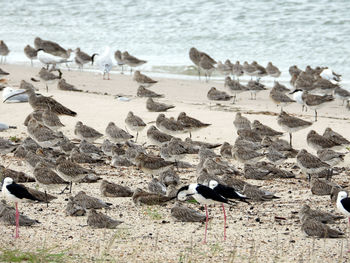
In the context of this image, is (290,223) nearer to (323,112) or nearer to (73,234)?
(73,234)

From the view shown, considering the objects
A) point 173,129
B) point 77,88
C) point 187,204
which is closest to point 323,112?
point 173,129

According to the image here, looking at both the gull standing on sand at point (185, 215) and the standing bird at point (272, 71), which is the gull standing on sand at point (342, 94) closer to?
the standing bird at point (272, 71)

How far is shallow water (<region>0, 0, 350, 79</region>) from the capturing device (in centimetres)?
2391

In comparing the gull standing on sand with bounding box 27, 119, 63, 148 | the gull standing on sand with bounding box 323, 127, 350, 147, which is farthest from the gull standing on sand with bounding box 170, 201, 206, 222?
the gull standing on sand with bounding box 323, 127, 350, 147

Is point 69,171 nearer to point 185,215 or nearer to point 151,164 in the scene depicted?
point 151,164

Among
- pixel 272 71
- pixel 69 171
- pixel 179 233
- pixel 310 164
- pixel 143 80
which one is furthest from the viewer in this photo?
pixel 272 71

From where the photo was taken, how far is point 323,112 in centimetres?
1633

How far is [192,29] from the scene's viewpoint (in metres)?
27.5

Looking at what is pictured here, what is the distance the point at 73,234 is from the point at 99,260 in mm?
1006

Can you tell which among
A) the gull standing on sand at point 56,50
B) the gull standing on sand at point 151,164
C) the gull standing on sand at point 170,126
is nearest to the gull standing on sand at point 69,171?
the gull standing on sand at point 151,164

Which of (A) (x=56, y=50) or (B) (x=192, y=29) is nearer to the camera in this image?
(A) (x=56, y=50)

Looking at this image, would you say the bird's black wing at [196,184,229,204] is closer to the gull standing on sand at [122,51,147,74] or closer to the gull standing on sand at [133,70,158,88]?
the gull standing on sand at [133,70,158,88]

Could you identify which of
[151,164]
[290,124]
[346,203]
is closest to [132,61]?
[290,124]

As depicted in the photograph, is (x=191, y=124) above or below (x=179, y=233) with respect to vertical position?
below
